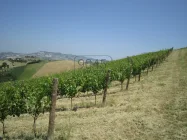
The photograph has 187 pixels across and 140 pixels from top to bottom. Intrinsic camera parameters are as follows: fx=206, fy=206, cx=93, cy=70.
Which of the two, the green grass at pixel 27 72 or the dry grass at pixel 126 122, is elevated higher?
the dry grass at pixel 126 122

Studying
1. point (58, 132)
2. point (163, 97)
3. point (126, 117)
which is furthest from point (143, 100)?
point (58, 132)

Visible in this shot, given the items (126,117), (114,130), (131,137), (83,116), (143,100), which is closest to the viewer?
(131,137)

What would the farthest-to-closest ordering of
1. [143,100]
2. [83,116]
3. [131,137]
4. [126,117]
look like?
[143,100]
[83,116]
[126,117]
[131,137]

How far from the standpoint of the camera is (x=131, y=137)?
10211mm

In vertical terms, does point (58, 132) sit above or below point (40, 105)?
below

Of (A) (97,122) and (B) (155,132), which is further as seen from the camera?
(A) (97,122)

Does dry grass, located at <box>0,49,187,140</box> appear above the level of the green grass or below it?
above

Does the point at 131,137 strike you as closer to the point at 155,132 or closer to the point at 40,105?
the point at 155,132

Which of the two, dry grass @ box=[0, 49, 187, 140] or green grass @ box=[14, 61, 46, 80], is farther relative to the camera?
green grass @ box=[14, 61, 46, 80]

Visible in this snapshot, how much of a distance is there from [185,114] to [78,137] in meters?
6.79

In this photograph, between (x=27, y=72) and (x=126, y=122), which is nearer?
(x=126, y=122)

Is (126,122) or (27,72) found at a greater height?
(126,122)

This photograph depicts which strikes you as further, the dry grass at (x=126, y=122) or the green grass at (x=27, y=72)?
the green grass at (x=27, y=72)

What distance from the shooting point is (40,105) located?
39.8 ft
